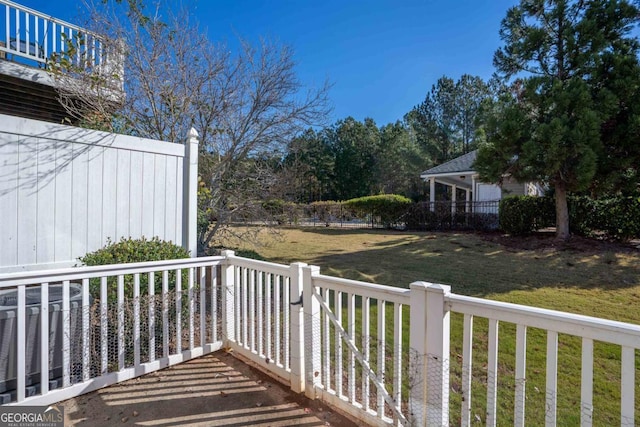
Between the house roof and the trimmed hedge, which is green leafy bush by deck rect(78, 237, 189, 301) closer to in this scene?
the trimmed hedge

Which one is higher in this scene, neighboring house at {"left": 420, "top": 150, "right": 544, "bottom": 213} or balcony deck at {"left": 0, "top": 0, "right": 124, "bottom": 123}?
balcony deck at {"left": 0, "top": 0, "right": 124, "bottom": 123}

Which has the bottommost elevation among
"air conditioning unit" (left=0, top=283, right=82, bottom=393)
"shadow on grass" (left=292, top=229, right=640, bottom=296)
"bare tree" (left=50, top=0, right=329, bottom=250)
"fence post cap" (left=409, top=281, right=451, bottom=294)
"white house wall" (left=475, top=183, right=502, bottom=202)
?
"shadow on grass" (left=292, top=229, right=640, bottom=296)

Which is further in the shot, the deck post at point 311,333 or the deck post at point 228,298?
the deck post at point 228,298

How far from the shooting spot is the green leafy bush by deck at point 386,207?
16594mm

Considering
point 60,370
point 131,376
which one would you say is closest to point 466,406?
point 131,376

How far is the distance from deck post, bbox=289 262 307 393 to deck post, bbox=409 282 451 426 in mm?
977

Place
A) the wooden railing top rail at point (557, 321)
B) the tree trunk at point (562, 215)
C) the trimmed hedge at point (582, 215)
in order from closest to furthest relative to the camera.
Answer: the wooden railing top rail at point (557, 321) < the trimmed hedge at point (582, 215) < the tree trunk at point (562, 215)

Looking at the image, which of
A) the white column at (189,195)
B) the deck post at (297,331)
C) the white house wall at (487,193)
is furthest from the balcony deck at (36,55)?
the white house wall at (487,193)

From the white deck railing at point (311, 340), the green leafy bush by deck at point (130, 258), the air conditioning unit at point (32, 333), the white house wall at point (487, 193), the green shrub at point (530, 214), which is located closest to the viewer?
the white deck railing at point (311, 340)

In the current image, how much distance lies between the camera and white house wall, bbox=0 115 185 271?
3316 mm

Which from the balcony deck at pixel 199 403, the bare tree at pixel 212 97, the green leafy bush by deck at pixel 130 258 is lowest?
the balcony deck at pixel 199 403

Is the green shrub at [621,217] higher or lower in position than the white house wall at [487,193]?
lower

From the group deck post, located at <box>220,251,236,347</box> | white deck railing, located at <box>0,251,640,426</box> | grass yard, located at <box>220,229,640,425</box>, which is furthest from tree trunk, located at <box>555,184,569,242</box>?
deck post, located at <box>220,251,236,347</box>

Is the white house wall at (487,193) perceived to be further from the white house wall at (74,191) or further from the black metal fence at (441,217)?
the white house wall at (74,191)
